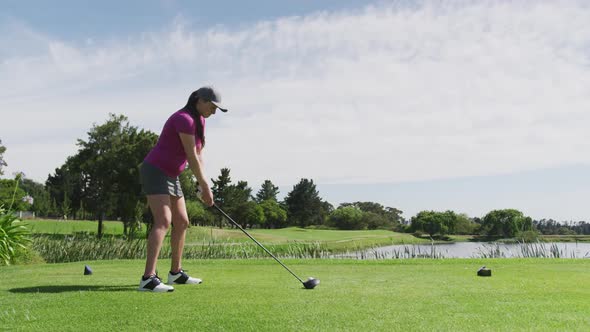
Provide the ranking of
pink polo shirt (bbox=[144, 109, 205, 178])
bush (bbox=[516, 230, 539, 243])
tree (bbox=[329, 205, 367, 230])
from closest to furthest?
pink polo shirt (bbox=[144, 109, 205, 178])
bush (bbox=[516, 230, 539, 243])
tree (bbox=[329, 205, 367, 230])

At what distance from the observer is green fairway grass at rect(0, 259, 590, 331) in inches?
127

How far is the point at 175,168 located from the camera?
5.32 m

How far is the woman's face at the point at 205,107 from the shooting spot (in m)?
5.39

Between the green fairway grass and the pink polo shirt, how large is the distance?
1220mm

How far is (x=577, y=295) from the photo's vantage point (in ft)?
14.6

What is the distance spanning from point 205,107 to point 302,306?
2506 millimetres

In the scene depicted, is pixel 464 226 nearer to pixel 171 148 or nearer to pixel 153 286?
pixel 171 148

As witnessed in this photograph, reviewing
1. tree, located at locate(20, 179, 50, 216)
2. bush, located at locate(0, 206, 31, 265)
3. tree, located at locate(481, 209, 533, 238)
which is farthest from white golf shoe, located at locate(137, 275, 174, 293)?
tree, located at locate(481, 209, 533, 238)

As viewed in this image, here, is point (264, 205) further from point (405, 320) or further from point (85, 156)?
point (405, 320)

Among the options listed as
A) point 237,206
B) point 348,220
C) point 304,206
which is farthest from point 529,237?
point 304,206

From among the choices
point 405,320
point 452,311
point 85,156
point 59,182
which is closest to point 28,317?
point 405,320

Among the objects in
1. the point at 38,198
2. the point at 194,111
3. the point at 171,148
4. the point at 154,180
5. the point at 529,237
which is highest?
the point at 38,198

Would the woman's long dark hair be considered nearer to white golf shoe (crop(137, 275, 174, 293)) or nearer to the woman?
the woman

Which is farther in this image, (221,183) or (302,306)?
(221,183)
